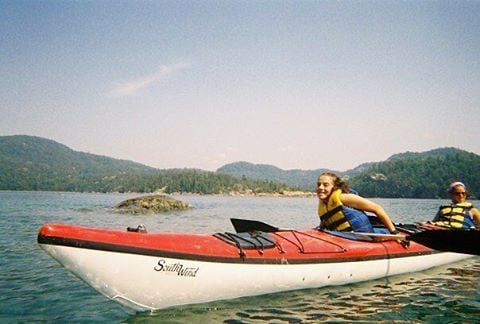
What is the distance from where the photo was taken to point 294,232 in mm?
7773

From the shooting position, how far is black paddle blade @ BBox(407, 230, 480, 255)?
7.66 metres

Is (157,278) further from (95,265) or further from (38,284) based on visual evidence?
(38,284)

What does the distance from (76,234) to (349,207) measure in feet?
18.1

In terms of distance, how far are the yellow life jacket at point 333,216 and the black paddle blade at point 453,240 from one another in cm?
139

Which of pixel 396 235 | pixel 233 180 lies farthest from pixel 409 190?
pixel 396 235

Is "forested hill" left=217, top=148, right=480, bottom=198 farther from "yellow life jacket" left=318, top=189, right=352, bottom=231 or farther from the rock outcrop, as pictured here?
"yellow life jacket" left=318, top=189, right=352, bottom=231

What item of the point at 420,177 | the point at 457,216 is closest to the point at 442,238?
the point at 457,216

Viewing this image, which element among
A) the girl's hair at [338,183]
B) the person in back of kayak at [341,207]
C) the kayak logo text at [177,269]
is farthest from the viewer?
the girl's hair at [338,183]

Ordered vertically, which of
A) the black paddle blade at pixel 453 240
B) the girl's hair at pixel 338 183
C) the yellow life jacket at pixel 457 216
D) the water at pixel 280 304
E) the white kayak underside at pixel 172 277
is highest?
the girl's hair at pixel 338 183

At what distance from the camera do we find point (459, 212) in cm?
1055

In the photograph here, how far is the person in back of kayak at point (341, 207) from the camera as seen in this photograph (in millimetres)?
7867

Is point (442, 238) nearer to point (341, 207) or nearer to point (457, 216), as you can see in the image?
point (341, 207)

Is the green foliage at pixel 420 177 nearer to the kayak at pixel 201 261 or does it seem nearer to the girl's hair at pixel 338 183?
the girl's hair at pixel 338 183

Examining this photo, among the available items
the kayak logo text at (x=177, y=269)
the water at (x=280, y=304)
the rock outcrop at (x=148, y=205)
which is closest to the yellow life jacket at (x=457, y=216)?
the water at (x=280, y=304)
